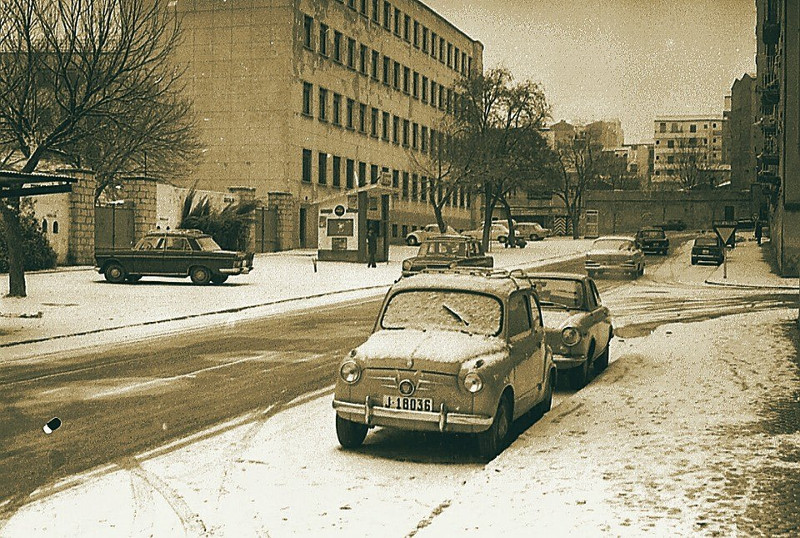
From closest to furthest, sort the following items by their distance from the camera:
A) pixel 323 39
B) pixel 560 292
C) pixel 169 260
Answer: pixel 560 292 < pixel 169 260 < pixel 323 39

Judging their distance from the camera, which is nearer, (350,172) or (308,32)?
(308,32)

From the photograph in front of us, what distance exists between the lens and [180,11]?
6028cm

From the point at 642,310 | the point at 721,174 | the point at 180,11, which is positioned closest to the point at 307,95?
the point at 180,11

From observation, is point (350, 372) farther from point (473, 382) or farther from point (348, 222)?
point (348, 222)

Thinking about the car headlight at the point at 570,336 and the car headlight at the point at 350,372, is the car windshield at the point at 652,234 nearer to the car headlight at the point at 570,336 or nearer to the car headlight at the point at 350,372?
the car headlight at the point at 570,336

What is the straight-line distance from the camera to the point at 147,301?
26047mm

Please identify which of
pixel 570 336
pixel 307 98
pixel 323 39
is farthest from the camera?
pixel 323 39

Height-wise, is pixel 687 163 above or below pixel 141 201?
above

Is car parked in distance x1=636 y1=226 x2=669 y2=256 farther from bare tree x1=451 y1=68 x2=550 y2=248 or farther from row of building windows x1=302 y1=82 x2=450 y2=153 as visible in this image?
row of building windows x1=302 y1=82 x2=450 y2=153

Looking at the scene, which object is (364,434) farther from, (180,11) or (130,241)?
(180,11)

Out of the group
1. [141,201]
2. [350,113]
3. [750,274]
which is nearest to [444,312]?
[141,201]

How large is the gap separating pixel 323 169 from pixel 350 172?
A: 5183 mm

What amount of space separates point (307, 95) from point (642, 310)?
41.0m

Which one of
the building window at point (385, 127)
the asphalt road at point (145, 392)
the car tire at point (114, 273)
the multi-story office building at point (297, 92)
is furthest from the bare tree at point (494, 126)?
the asphalt road at point (145, 392)
